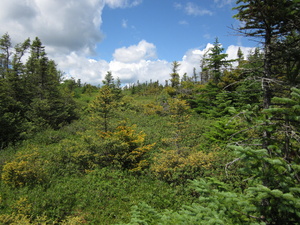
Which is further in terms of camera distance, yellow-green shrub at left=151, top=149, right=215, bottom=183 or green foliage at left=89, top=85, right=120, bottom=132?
green foliage at left=89, top=85, right=120, bottom=132

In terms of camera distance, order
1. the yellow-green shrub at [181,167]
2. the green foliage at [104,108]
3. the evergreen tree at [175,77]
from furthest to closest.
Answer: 1. the evergreen tree at [175,77]
2. the green foliage at [104,108]
3. the yellow-green shrub at [181,167]

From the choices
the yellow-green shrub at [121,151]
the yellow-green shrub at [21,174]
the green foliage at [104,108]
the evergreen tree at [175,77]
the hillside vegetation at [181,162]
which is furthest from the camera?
the evergreen tree at [175,77]

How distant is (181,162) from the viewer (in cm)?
1039

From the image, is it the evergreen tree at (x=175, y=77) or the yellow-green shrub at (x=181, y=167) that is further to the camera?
the evergreen tree at (x=175, y=77)

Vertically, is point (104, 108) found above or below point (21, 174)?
above

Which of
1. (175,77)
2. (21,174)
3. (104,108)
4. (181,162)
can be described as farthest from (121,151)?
(175,77)

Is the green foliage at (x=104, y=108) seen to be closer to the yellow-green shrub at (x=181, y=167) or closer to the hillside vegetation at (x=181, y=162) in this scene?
the hillside vegetation at (x=181, y=162)

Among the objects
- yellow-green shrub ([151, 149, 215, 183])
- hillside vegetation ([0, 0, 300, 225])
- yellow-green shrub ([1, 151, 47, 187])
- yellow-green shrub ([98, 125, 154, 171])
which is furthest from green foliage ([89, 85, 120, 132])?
yellow-green shrub ([151, 149, 215, 183])

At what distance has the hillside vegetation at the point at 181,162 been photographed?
303 centimetres

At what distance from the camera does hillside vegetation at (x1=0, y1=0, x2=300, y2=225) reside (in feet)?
9.93

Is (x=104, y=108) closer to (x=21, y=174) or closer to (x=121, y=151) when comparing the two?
(x=121, y=151)

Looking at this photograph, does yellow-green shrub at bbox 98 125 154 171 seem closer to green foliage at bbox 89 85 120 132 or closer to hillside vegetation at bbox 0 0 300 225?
hillside vegetation at bbox 0 0 300 225

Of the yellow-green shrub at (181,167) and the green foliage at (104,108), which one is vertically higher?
the green foliage at (104,108)

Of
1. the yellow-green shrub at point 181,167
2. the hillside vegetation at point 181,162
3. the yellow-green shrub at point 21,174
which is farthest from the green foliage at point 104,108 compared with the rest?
the yellow-green shrub at point 181,167
